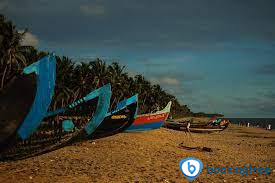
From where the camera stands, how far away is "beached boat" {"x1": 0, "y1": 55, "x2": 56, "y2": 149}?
9203mm

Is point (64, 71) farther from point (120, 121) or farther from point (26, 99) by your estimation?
point (26, 99)

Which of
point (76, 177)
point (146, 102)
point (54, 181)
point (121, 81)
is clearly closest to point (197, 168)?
point (76, 177)

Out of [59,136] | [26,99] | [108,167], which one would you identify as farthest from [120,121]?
[26,99]

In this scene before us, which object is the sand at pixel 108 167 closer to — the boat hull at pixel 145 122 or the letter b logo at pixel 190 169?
the letter b logo at pixel 190 169

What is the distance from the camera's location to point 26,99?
30.9 feet

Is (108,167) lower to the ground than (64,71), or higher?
lower

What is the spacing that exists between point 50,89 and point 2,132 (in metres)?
2.07

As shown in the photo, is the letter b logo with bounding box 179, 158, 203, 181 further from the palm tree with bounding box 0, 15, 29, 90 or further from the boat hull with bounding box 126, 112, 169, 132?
the palm tree with bounding box 0, 15, 29, 90

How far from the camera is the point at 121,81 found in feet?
164

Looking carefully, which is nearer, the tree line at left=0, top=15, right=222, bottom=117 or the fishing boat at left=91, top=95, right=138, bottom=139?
the fishing boat at left=91, top=95, right=138, bottom=139

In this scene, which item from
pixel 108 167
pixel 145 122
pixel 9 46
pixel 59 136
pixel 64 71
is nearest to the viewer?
pixel 108 167

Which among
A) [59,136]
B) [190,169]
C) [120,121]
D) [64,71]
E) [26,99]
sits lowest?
[190,169]

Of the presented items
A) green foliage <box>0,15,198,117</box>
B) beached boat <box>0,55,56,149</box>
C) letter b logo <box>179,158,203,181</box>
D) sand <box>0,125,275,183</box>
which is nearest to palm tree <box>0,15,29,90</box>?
green foliage <box>0,15,198,117</box>

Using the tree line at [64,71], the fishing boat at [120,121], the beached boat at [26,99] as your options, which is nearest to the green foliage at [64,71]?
the tree line at [64,71]
